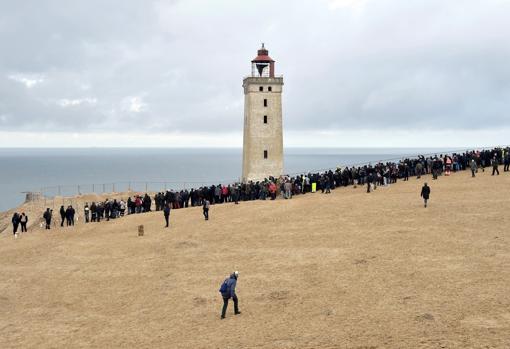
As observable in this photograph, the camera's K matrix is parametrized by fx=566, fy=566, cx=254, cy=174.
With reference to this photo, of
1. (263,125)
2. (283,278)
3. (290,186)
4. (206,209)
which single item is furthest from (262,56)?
(283,278)

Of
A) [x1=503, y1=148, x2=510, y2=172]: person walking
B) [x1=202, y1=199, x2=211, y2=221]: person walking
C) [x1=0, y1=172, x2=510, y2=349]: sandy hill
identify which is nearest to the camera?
[x1=0, y1=172, x2=510, y2=349]: sandy hill

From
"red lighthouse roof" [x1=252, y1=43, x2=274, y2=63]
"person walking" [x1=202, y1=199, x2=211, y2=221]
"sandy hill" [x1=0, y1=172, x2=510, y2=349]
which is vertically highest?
"red lighthouse roof" [x1=252, y1=43, x2=274, y2=63]

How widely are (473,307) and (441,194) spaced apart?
16671mm

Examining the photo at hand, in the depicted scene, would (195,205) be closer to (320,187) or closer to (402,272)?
(320,187)

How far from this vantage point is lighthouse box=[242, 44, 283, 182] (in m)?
51.2

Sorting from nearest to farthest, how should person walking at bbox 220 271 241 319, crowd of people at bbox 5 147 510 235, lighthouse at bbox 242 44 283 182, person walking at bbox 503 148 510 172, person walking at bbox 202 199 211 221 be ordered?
person walking at bbox 220 271 241 319
person walking at bbox 202 199 211 221
crowd of people at bbox 5 147 510 235
person walking at bbox 503 148 510 172
lighthouse at bbox 242 44 283 182

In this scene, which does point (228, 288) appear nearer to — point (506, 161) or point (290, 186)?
point (290, 186)

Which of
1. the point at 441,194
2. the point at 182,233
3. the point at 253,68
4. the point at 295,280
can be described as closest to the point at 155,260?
the point at 182,233

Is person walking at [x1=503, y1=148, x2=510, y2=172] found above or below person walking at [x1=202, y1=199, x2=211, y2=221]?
above

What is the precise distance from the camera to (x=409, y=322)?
564 inches

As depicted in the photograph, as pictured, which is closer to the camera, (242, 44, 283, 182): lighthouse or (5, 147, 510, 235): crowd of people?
(5, 147, 510, 235): crowd of people

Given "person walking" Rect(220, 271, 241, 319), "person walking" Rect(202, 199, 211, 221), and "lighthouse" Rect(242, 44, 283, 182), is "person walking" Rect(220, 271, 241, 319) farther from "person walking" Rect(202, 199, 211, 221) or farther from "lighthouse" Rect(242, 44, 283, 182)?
"lighthouse" Rect(242, 44, 283, 182)

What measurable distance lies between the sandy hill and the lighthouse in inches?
794

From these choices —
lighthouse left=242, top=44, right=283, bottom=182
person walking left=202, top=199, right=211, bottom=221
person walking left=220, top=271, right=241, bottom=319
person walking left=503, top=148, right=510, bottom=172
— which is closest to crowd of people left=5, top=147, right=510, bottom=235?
person walking left=503, top=148, right=510, bottom=172
